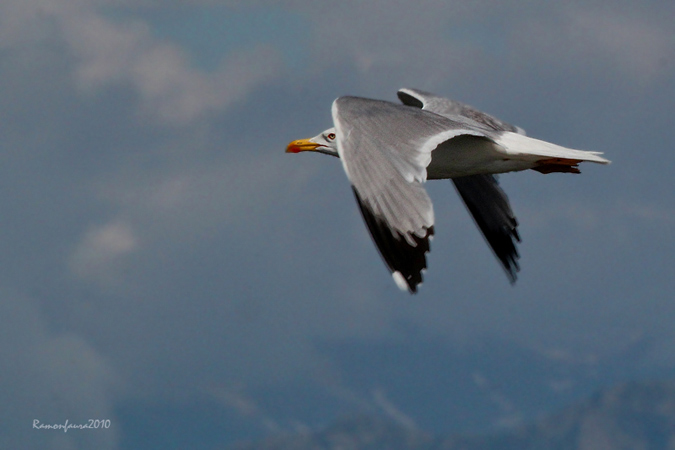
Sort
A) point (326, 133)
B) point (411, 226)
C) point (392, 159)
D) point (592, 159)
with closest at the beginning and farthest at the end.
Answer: point (411, 226) < point (392, 159) < point (592, 159) < point (326, 133)

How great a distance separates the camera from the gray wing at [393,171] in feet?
27.3

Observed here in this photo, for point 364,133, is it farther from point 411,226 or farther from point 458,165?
point 458,165

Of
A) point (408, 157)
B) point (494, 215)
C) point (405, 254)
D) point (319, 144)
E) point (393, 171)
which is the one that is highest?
point (319, 144)

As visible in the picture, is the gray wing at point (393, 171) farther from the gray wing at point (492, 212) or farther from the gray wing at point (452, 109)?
the gray wing at point (492, 212)

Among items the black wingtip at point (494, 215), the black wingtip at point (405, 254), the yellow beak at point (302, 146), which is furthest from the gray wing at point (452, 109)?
the black wingtip at point (405, 254)

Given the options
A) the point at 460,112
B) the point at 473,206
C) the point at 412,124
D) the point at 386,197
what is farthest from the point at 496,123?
the point at 386,197

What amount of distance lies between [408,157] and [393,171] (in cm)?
25

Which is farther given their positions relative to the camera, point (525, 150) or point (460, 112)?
point (460, 112)

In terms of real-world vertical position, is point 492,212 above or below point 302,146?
below

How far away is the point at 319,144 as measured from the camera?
12766 millimetres

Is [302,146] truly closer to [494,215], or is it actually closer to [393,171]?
[494,215]

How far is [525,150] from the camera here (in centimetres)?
1120

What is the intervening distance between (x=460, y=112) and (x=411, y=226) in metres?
5.29

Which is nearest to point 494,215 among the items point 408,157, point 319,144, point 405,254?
point 319,144
